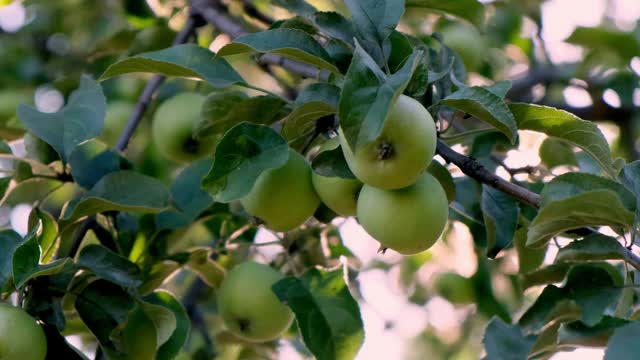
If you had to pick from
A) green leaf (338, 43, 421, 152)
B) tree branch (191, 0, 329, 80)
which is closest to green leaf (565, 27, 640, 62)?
tree branch (191, 0, 329, 80)

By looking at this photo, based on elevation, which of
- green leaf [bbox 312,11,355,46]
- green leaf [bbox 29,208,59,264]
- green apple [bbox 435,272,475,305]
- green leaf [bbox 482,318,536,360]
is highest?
green leaf [bbox 312,11,355,46]

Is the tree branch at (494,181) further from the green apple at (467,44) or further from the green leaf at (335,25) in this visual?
the green apple at (467,44)

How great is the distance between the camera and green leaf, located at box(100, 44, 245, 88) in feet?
3.93

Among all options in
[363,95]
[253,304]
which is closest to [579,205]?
[363,95]

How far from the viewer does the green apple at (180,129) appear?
1.76 metres

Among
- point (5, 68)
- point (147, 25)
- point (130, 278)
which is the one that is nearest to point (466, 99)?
point (130, 278)

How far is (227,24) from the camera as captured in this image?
191cm

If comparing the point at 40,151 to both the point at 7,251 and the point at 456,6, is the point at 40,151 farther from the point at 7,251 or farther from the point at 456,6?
the point at 456,6

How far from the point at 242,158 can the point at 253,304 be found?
0.44 m

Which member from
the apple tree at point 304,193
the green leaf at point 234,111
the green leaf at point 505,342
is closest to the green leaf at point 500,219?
the apple tree at point 304,193

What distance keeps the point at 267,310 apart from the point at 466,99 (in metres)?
0.61

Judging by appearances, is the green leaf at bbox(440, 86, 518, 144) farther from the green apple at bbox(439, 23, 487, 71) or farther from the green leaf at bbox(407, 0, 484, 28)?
the green apple at bbox(439, 23, 487, 71)

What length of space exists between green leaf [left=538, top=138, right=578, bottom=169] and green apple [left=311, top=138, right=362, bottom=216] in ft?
2.21

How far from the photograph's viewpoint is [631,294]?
129 centimetres
